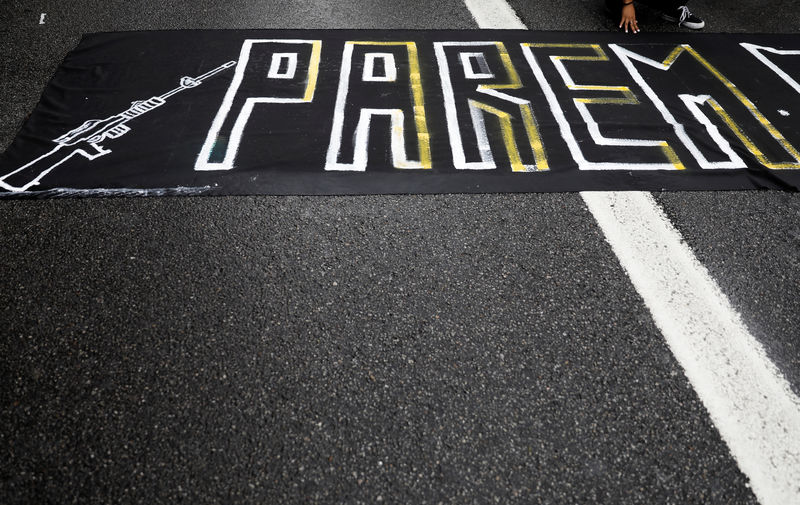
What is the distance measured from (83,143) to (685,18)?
3990 mm

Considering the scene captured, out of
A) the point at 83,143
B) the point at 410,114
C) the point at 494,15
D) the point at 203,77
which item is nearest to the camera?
the point at 83,143

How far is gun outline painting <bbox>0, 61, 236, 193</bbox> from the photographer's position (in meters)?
2.41

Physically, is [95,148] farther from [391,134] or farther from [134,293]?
[391,134]

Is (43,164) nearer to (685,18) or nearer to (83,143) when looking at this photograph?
(83,143)

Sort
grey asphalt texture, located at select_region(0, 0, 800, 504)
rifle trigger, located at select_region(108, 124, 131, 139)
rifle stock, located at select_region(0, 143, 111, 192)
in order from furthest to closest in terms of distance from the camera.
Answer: rifle trigger, located at select_region(108, 124, 131, 139) < rifle stock, located at select_region(0, 143, 111, 192) < grey asphalt texture, located at select_region(0, 0, 800, 504)

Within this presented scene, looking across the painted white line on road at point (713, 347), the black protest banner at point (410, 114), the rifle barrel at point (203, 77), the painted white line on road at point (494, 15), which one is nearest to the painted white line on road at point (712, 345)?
the painted white line on road at point (713, 347)

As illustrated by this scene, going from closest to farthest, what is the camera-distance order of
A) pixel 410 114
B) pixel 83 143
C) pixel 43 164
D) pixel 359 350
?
pixel 359 350 → pixel 43 164 → pixel 83 143 → pixel 410 114

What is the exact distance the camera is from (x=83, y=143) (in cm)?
261

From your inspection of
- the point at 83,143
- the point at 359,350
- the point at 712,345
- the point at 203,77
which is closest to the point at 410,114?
the point at 203,77

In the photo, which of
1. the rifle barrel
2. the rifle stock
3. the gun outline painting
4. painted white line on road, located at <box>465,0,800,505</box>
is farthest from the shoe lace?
the rifle stock

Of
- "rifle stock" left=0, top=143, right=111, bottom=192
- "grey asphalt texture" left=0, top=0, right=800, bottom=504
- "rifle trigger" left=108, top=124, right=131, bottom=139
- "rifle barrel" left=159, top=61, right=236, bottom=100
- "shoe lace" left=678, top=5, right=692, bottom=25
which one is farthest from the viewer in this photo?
"shoe lace" left=678, top=5, right=692, bottom=25

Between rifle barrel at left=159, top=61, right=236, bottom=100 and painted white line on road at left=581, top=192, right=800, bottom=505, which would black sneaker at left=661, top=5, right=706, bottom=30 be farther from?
rifle barrel at left=159, top=61, right=236, bottom=100

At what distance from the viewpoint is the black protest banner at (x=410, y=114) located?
2449 mm

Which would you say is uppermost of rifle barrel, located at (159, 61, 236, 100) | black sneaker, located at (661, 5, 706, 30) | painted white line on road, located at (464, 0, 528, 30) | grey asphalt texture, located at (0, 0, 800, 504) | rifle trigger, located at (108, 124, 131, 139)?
black sneaker, located at (661, 5, 706, 30)
